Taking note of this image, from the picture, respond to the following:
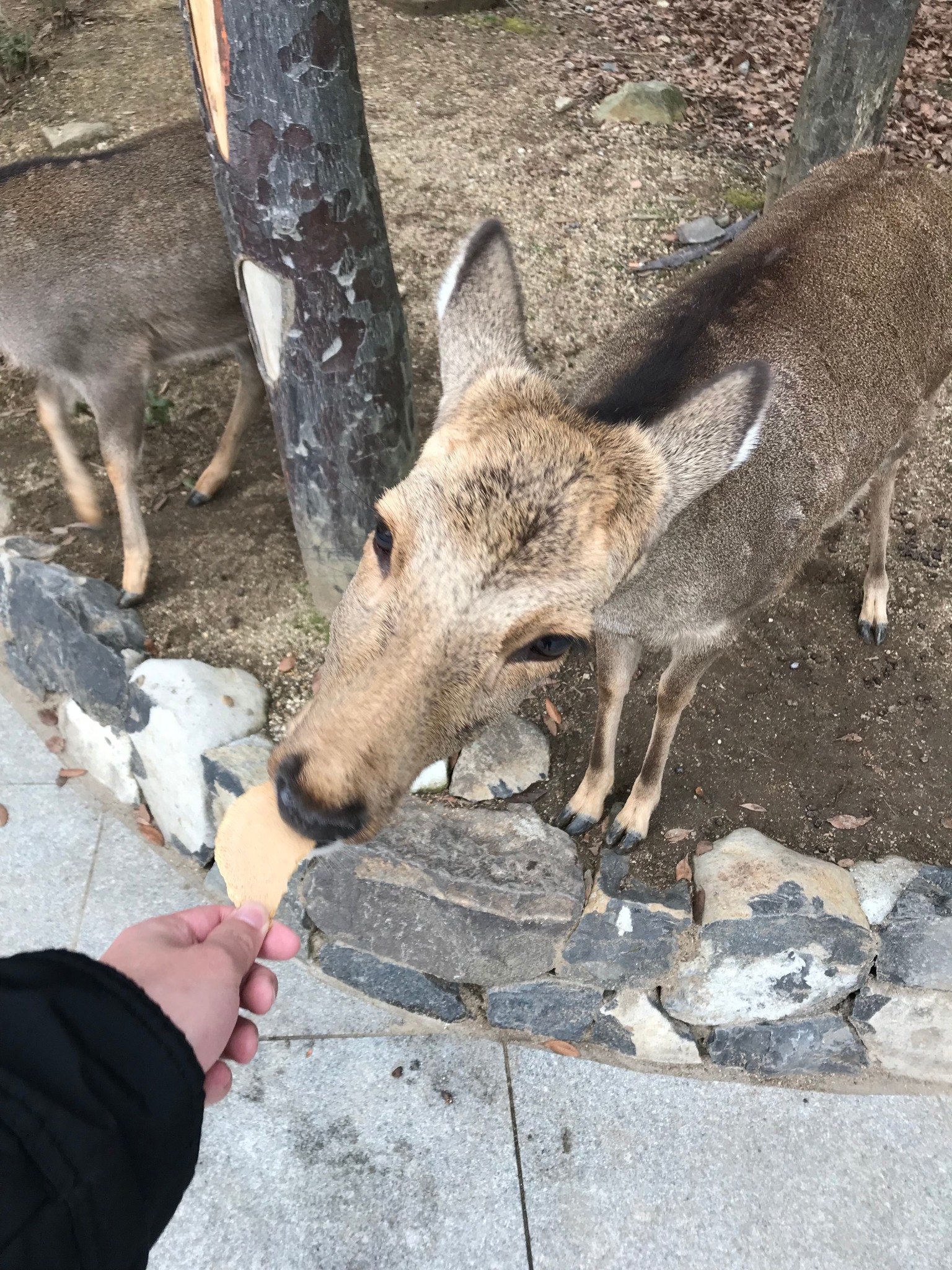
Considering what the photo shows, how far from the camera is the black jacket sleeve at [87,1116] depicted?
1.34m

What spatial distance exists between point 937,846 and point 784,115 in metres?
6.40

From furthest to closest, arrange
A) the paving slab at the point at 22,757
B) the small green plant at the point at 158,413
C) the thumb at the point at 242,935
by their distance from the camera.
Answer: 1. the small green plant at the point at 158,413
2. the paving slab at the point at 22,757
3. the thumb at the point at 242,935

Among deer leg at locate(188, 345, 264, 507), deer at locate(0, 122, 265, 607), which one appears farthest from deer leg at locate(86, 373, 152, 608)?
deer leg at locate(188, 345, 264, 507)

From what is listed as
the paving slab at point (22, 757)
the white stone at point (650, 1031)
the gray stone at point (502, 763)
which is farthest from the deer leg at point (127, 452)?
the white stone at point (650, 1031)

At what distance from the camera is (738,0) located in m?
9.47

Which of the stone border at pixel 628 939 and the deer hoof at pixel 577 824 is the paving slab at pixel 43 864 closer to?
the stone border at pixel 628 939

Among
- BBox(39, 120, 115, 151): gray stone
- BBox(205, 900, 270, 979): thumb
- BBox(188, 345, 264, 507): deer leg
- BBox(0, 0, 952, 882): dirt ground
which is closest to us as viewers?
BBox(205, 900, 270, 979): thumb

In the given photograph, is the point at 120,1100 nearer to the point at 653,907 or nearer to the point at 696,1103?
the point at 653,907

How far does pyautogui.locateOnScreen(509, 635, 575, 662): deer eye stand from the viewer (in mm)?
2082

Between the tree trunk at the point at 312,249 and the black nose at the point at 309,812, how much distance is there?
1978 mm

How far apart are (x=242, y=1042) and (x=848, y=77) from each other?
223 inches

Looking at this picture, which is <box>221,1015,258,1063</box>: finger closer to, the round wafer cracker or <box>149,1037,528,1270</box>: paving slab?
the round wafer cracker

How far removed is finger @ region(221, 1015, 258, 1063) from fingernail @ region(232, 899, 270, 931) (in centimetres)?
18

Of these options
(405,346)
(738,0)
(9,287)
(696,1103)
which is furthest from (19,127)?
(696,1103)
